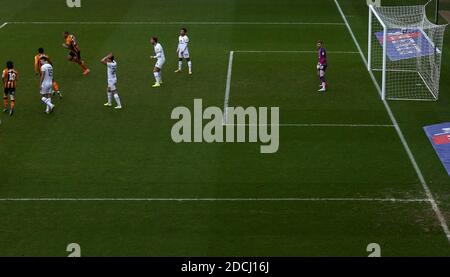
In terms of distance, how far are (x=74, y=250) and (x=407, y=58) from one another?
19430 millimetres

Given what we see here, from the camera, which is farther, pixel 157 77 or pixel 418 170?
pixel 157 77

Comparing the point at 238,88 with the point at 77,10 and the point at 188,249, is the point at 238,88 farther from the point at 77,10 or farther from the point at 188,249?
the point at 77,10

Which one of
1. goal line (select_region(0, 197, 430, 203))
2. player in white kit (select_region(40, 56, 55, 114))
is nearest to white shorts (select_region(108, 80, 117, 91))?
player in white kit (select_region(40, 56, 55, 114))

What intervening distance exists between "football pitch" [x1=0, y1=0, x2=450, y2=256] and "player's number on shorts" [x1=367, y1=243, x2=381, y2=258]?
0.56 ft

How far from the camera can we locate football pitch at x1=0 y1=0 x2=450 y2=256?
68.2ft

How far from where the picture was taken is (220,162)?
25516 mm

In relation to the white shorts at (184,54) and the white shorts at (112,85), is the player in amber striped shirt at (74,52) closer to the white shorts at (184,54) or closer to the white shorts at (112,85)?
the white shorts at (184,54)

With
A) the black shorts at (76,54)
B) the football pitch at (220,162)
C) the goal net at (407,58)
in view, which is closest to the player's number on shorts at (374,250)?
the football pitch at (220,162)

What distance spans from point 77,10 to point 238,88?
15949 millimetres

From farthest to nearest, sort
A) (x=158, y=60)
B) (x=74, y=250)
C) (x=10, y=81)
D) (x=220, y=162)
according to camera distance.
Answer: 1. (x=158, y=60)
2. (x=10, y=81)
3. (x=220, y=162)
4. (x=74, y=250)

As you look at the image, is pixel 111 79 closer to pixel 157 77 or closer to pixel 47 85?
pixel 47 85
